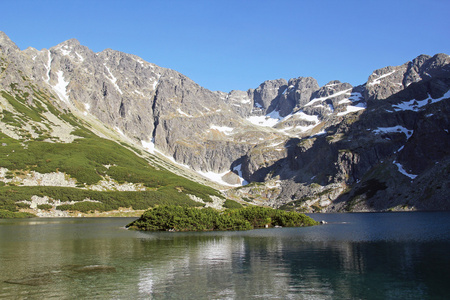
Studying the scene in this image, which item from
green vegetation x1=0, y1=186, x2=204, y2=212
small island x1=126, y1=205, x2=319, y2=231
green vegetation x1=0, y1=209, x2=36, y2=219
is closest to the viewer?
small island x1=126, y1=205, x2=319, y2=231

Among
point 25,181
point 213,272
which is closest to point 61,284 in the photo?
point 213,272

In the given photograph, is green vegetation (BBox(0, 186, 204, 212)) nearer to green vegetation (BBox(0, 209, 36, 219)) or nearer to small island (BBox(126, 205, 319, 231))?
green vegetation (BBox(0, 209, 36, 219))

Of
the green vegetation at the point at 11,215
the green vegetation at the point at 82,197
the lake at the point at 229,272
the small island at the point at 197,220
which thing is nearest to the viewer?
the lake at the point at 229,272

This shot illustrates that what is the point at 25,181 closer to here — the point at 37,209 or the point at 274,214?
the point at 37,209

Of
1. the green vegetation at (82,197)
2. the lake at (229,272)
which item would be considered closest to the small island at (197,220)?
the lake at (229,272)

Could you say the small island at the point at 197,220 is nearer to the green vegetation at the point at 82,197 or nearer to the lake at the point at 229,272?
the lake at the point at 229,272

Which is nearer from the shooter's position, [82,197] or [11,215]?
[11,215]

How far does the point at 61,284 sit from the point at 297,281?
19.5 meters

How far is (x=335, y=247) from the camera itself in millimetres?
52969

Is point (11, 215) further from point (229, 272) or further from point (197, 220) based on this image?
point (229, 272)

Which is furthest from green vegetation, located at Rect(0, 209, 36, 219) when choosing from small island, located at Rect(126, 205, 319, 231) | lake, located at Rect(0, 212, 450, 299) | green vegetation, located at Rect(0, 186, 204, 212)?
lake, located at Rect(0, 212, 450, 299)

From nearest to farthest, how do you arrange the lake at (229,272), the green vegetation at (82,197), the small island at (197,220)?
the lake at (229,272) < the small island at (197,220) < the green vegetation at (82,197)

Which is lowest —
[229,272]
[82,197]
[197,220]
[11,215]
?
[229,272]

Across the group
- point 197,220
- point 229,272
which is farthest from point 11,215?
point 229,272
